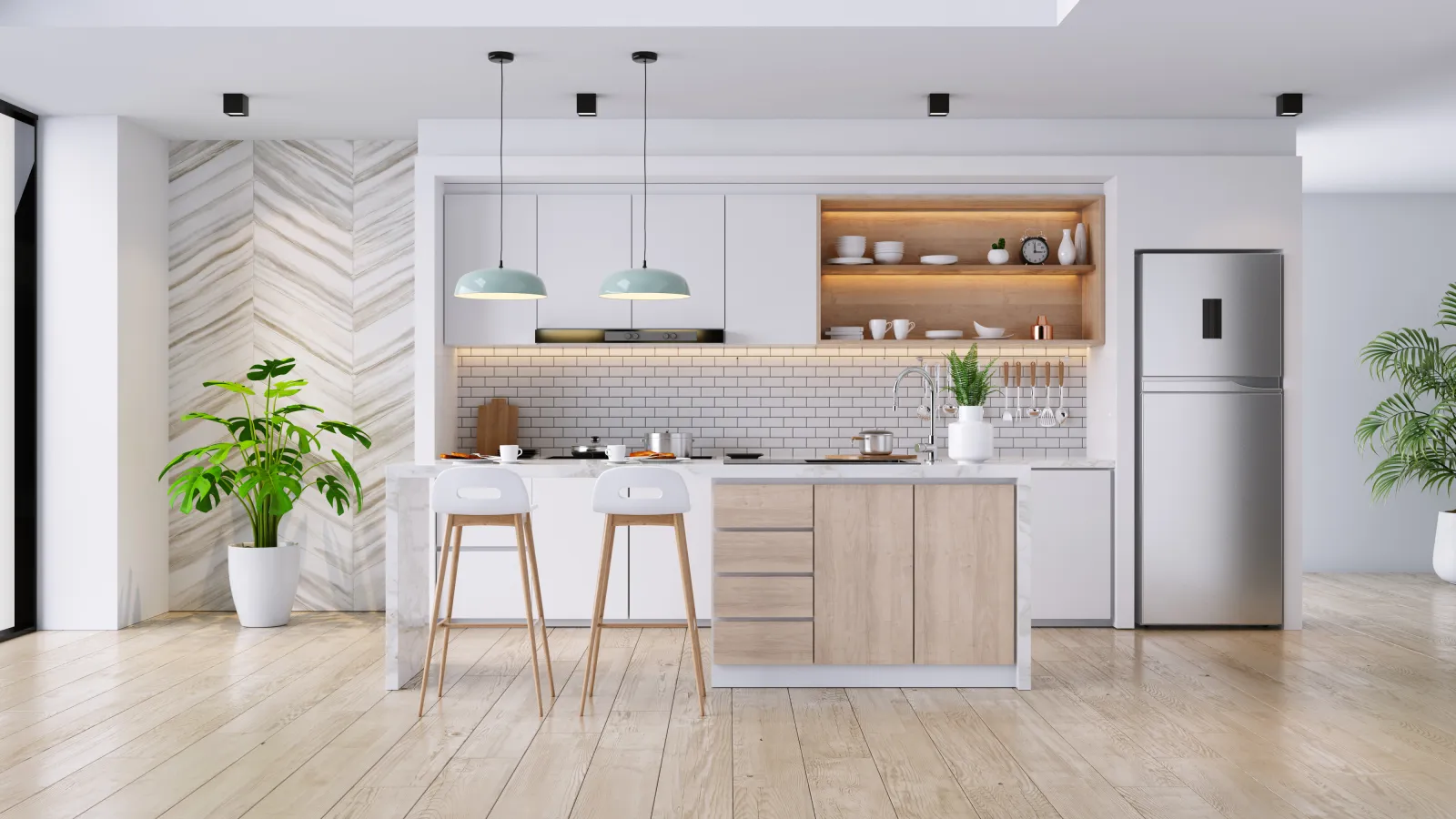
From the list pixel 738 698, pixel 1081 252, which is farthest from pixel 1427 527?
pixel 738 698

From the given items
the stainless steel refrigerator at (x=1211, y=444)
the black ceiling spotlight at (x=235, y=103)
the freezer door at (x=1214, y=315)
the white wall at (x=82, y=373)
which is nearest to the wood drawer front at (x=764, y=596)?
the stainless steel refrigerator at (x=1211, y=444)

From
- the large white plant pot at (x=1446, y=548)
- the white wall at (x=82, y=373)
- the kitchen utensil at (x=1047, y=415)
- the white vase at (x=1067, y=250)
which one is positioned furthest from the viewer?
the large white plant pot at (x=1446, y=548)

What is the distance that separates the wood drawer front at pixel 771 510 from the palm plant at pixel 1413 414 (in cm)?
465

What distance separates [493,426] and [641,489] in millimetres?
2317

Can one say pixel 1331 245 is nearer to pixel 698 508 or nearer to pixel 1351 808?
pixel 698 508

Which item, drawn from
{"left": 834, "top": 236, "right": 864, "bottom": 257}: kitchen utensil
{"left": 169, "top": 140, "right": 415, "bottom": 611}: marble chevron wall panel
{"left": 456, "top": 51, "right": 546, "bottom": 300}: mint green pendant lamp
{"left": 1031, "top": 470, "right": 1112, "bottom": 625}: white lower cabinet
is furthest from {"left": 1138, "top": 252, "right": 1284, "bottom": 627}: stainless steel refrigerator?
{"left": 169, "top": 140, "right": 415, "bottom": 611}: marble chevron wall panel

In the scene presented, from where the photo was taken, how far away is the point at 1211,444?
5.89 m

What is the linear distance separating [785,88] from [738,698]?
2.90m

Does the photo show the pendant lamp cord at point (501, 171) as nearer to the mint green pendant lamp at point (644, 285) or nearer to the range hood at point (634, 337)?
the range hood at point (634, 337)

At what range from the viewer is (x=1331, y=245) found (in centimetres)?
795

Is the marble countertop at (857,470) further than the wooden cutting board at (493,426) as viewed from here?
No

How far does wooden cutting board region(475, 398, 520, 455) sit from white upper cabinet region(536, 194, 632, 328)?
1.83 ft

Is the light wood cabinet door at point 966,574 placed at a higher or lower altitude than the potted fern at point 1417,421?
lower

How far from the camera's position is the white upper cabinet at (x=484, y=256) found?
20.1 ft
